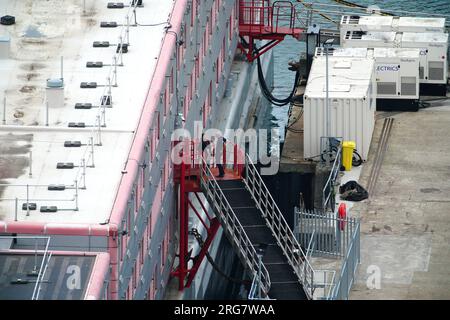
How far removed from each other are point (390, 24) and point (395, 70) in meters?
5.44

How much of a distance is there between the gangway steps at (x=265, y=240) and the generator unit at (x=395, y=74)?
47.2ft

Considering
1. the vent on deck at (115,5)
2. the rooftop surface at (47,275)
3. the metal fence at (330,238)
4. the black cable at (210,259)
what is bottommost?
the black cable at (210,259)

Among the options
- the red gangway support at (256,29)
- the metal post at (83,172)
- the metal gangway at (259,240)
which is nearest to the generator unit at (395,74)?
the red gangway support at (256,29)

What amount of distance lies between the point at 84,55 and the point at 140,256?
26.4 ft

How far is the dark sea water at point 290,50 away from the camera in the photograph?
110688 millimetres

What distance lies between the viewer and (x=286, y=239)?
250 ft

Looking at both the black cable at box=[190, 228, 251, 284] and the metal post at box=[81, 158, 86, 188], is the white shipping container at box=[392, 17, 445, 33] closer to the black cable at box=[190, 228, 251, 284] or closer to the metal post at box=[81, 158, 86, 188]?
the black cable at box=[190, 228, 251, 284]

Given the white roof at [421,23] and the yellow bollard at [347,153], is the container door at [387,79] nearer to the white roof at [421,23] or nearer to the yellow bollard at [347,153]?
the white roof at [421,23]

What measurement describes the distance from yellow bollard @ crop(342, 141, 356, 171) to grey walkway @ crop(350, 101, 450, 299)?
2.09 ft

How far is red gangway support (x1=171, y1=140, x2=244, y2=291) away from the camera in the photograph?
77.0 metres

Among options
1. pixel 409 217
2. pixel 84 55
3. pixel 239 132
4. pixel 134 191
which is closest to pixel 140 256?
pixel 134 191

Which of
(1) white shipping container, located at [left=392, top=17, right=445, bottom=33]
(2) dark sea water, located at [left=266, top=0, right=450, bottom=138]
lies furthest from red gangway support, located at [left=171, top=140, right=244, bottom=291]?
(2) dark sea water, located at [left=266, top=0, right=450, bottom=138]

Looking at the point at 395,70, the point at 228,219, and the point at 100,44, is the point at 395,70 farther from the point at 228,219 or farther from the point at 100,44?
the point at 100,44
